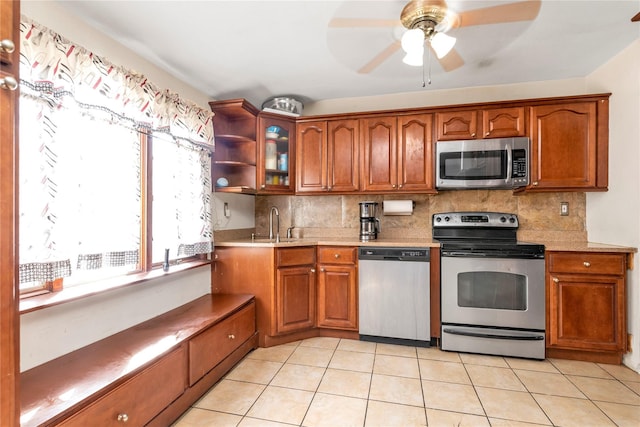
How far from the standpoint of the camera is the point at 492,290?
2484mm

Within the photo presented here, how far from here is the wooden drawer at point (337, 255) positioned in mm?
2775

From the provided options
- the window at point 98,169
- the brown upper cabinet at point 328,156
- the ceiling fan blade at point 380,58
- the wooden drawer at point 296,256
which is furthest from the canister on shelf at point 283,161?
the ceiling fan blade at point 380,58

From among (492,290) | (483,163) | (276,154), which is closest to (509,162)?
(483,163)

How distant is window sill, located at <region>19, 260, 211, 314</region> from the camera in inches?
53.5

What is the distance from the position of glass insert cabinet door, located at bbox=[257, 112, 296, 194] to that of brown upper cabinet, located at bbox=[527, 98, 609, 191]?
220cm

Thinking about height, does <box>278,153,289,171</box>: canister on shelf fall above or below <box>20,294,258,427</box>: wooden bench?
above

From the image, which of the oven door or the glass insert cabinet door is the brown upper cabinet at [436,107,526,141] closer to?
the oven door

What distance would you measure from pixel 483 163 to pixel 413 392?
77.5 inches

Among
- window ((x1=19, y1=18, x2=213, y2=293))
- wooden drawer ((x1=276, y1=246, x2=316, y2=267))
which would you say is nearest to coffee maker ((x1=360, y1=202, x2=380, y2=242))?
wooden drawer ((x1=276, y1=246, x2=316, y2=267))

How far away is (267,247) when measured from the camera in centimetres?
268

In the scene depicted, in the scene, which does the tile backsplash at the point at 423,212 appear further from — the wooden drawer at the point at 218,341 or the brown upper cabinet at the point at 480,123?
the wooden drawer at the point at 218,341

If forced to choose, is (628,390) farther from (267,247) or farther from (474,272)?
(267,247)

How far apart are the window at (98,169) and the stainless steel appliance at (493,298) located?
84.4 inches

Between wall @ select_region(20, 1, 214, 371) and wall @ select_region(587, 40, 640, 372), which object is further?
wall @ select_region(587, 40, 640, 372)
